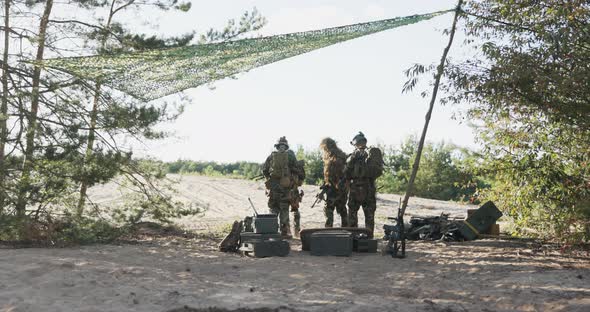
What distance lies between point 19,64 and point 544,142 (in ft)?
26.7

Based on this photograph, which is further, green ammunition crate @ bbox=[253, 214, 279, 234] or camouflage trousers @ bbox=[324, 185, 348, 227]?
camouflage trousers @ bbox=[324, 185, 348, 227]

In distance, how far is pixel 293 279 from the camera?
627cm

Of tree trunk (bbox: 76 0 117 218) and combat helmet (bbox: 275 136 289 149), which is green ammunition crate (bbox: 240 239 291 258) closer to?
combat helmet (bbox: 275 136 289 149)

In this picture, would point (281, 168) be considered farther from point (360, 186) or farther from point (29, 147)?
point (29, 147)

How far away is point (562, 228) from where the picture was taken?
7836 mm

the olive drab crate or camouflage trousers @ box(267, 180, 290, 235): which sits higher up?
camouflage trousers @ box(267, 180, 290, 235)

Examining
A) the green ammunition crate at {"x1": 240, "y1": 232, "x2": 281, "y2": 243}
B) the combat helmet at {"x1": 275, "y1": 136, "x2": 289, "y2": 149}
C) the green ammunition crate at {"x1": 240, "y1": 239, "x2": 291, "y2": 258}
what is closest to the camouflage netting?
the combat helmet at {"x1": 275, "y1": 136, "x2": 289, "y2": 149}

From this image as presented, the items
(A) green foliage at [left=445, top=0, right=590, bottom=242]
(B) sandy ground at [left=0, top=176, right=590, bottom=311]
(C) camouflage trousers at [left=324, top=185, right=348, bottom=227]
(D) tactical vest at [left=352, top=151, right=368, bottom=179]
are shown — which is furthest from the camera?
(C) camouflage trousers at [left=324, top=185, right=348, bottom=227]

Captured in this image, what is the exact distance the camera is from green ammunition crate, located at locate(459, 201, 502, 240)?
8484mm

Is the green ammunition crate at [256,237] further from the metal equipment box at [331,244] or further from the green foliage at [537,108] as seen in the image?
the green foliage at [537,108]

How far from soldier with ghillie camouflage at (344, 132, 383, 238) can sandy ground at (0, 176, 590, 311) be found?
101 cm

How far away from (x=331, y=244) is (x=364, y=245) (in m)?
0.59

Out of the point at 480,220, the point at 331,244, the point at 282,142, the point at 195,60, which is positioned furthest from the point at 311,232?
the point at 195,60

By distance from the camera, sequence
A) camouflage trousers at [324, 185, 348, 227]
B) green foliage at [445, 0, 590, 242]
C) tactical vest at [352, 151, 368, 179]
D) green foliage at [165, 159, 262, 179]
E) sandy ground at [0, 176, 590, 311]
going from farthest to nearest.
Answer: green foliage at [165, 159, 262, 179], camouflage trousers at [324, 185, 348, 227], tactical vest at [352, 151, 368, 179], green foliage at [445, 0, 590, 242], sandy ground at [0, 176, 590, 311]
